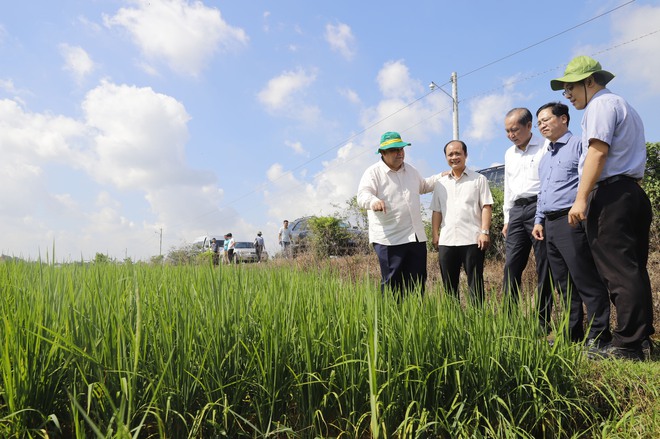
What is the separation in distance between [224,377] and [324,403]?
0.41 m

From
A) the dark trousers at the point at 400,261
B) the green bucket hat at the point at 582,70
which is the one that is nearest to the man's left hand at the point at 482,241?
the dark trousers at the point at 400,261

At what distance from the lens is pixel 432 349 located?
201 centimetres

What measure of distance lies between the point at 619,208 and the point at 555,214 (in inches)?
21.2

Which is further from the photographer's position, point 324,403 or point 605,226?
point 605,226

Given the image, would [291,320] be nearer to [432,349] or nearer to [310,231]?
[432,349]

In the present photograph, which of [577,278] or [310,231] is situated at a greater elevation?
[310,231]

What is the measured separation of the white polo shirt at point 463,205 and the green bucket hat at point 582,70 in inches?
41.3

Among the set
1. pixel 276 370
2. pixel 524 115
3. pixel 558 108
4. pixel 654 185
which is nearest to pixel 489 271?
pixel 654 185

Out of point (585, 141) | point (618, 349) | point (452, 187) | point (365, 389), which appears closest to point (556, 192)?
point (585, 141)

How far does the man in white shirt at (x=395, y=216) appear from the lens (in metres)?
3.74

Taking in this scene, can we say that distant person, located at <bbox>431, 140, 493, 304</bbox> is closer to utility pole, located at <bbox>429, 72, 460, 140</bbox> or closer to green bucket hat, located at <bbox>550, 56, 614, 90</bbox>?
green bucket hat, located at <bbox>550, 56, 614, 90</bbox>

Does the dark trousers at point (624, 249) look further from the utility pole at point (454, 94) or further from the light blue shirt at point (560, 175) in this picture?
the utility pole at point (454, 94)

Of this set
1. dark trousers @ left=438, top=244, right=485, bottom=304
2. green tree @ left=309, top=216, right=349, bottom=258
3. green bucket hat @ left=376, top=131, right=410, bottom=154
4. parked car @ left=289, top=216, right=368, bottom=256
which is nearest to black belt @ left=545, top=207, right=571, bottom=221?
dark trousers @ left=438, top=244, right=485, bottom=304

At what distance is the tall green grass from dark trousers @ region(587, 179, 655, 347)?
0.75 meters
